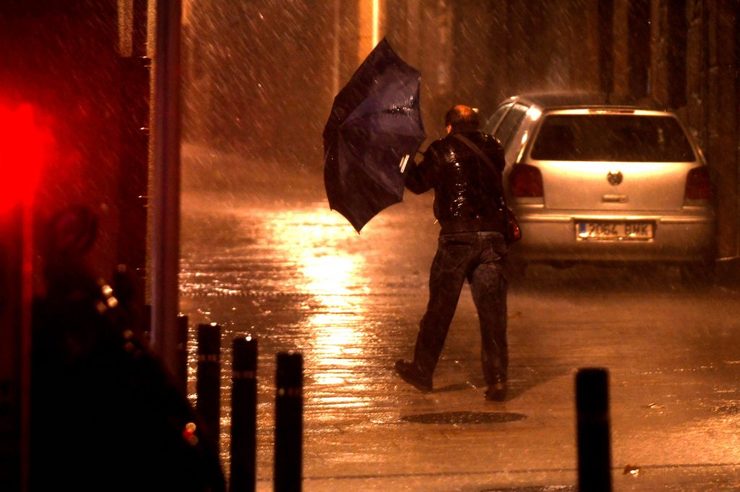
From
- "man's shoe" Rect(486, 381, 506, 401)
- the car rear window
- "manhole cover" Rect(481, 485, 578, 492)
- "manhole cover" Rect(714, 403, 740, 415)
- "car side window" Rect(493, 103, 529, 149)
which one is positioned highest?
"car side window" Rect(493, 103, 529, 149)

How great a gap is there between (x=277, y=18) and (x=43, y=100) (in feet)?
119

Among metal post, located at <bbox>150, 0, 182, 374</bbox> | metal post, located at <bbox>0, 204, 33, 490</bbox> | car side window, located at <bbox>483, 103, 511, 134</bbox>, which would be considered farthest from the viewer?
car side window, located at <bbox>483, 103, 511, 134</bbox>

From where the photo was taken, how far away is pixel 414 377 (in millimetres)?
10438

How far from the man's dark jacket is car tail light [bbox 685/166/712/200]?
18.5 feet

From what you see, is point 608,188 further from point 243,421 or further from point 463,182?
point 243,421

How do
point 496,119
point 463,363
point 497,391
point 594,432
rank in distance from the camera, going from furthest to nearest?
point 496,119, point 463,363, point 497,391, point 594,432

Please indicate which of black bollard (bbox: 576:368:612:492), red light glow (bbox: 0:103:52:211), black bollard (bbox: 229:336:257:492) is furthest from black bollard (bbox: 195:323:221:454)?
red light glow (bbox: 0:103:52:211)

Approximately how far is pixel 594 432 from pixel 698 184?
1071 cm

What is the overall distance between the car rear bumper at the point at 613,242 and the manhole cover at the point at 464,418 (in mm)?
5604

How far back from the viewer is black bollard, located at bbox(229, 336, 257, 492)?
22.1 feet

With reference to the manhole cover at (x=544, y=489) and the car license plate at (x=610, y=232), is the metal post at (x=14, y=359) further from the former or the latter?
the car license plate at (x=610, y=232)

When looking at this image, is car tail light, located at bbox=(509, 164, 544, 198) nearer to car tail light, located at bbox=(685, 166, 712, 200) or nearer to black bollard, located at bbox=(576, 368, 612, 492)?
car tail light, located at bbox=(685, 166, 712, 200)

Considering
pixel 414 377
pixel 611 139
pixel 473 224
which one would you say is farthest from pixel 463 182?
pixel 611 139

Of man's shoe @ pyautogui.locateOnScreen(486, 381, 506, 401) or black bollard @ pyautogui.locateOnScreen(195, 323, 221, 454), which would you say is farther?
man's shoe @ pyautogui.locateOnScreen(486, 381, 506, 401)
